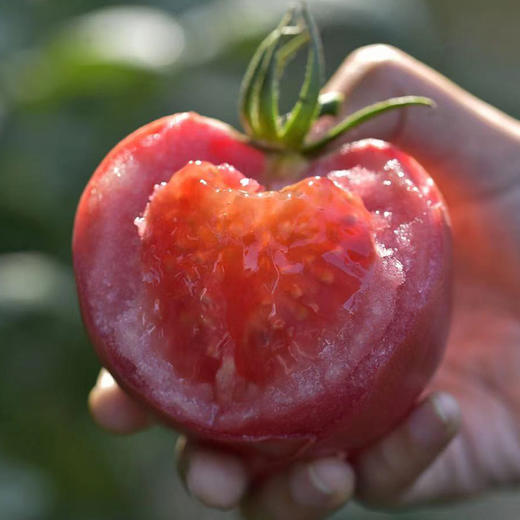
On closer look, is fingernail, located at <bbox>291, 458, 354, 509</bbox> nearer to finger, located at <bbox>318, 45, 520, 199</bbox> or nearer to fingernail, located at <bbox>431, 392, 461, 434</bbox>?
fingernail, located at <bbox>431, 392, 461, 434</bbox>

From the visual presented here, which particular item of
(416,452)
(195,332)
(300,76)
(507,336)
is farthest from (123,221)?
(300,76)

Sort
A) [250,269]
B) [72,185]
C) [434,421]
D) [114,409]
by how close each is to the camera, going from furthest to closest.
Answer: [72,185]
[114,409]
[434,421]
[250,269]

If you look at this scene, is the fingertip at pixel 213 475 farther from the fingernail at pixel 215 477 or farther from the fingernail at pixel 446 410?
the fingernail at pixel 446 410

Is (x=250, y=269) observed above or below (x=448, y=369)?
above

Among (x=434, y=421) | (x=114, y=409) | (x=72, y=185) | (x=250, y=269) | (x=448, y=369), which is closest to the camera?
(x=250, y=269)

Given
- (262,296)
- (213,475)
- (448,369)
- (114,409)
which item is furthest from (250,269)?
(448,369)

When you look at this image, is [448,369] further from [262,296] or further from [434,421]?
[262,296]

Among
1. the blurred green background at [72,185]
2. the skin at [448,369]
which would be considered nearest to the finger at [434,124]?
the skin at [448,369]

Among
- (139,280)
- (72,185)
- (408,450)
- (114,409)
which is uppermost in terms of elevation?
(139,280)
